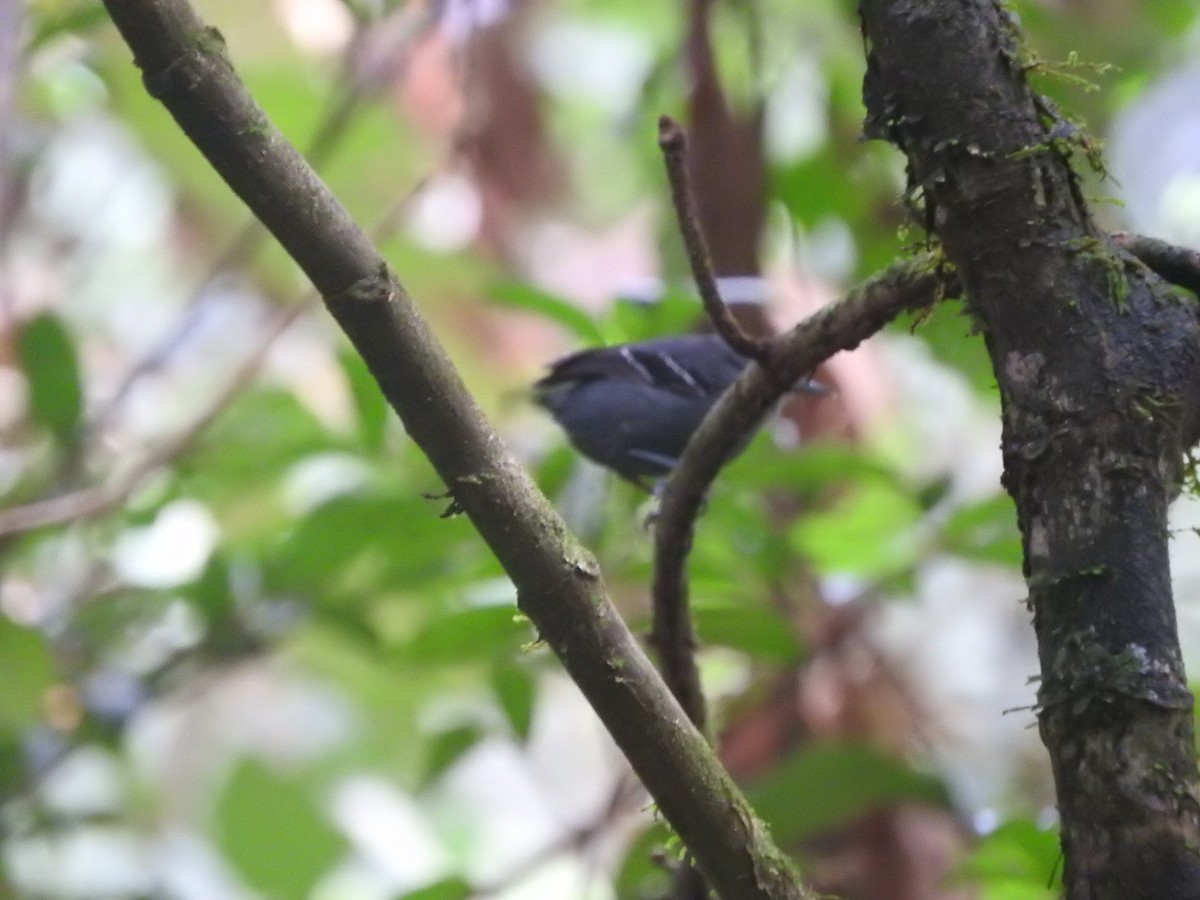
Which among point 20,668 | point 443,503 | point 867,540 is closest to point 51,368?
point 20,668

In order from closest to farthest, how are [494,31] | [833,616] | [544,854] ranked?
[544,854] → [833,616] → [494,31]

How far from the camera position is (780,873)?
32.6 inches

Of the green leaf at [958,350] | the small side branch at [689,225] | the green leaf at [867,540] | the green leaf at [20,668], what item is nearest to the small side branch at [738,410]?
the small side branch at [689,225]

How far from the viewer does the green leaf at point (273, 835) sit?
2.14 metres

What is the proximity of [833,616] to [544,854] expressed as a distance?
65cm

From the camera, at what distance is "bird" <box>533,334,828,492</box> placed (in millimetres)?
2146

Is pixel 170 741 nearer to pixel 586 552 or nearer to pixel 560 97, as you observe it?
pixel 560 97

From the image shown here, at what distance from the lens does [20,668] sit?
171 centimetres

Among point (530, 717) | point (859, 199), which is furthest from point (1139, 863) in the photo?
point (859, 199)

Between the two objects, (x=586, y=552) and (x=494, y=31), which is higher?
(x=494, y=31)

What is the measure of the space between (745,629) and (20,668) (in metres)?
0.92

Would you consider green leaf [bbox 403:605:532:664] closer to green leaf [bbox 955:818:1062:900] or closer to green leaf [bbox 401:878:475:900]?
green leaf [bbox 401:878:475:900]

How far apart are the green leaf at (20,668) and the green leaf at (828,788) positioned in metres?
0.93

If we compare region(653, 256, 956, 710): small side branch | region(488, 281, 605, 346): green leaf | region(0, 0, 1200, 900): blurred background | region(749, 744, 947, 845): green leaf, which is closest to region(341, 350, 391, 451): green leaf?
region(0, 0, 1200, 900): blurred background
